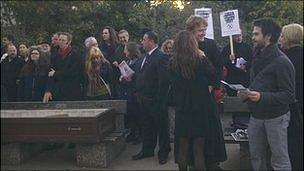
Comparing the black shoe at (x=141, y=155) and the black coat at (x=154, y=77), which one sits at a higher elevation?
the black coat at (x=154, y=77)

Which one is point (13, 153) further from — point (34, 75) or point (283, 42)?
point (283, 42)

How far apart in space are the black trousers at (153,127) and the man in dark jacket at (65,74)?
1.15 m

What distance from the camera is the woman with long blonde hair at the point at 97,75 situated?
7129 mm

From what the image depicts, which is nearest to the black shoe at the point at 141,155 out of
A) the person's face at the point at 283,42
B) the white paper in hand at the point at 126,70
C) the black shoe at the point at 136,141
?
the black shoe at the point at 136,141

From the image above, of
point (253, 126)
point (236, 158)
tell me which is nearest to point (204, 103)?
point (253, 126)

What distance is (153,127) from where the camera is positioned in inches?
269

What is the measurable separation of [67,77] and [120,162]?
1.52 meters

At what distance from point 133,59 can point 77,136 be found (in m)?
1.81

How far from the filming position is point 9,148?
649 cm

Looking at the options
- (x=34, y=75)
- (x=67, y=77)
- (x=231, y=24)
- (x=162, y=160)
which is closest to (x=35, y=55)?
(x=34, y=75)

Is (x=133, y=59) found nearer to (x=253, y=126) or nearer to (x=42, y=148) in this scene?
(x=42, y=148)

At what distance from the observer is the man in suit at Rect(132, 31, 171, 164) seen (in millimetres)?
6523

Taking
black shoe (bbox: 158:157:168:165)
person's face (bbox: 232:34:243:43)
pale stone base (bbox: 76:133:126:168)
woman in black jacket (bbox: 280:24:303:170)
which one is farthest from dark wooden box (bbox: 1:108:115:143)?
person's face (bbox: 232:34:243:43)

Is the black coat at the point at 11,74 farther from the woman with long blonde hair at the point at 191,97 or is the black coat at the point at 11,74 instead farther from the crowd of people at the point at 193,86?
the woman with long blonde hair at the point at 191,97
